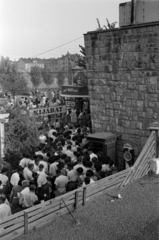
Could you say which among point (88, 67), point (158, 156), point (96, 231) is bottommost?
point (96, 231)

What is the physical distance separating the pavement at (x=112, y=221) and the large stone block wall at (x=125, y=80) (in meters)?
3.50

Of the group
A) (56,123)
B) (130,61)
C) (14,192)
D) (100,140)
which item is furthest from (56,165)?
(56,123)

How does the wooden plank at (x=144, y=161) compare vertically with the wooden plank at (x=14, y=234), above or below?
above

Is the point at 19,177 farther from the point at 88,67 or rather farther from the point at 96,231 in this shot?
the point at 88,67

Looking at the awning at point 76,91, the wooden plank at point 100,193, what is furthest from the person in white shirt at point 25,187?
the awning at point 76,91

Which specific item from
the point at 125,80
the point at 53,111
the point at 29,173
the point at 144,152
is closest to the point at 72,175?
the point at 29,173

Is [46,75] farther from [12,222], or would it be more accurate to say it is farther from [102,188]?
[12,222]

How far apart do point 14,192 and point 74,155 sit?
310cm

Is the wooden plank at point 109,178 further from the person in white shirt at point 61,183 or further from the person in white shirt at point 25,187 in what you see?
the person in white shirt at point 25,187

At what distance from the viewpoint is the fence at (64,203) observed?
16.4ft

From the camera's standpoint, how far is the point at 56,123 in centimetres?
1531

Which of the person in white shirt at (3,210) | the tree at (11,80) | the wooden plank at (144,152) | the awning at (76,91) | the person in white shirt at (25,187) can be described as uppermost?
the tree at (11,80)

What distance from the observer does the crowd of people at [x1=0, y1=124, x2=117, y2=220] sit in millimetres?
6516

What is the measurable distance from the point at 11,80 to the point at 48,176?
24.5 metres
